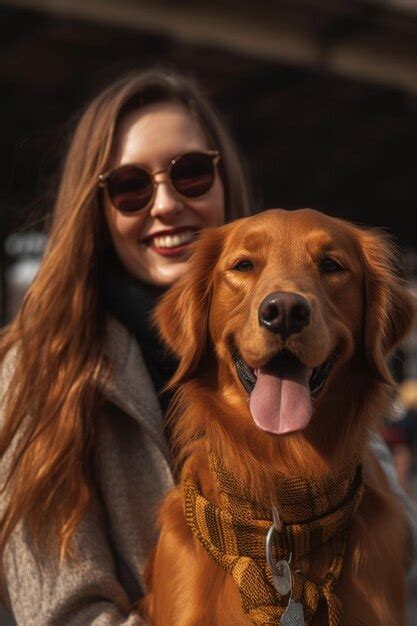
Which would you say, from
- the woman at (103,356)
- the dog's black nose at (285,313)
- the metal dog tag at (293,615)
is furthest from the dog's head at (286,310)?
the metal dog tag at (293,615)

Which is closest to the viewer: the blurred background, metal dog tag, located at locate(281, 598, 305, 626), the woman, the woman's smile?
metal dog tag, located at locate(281, 598, 305, 626)

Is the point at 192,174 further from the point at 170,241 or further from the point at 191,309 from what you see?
the point at 191,309

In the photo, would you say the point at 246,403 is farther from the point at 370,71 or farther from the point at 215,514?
the point at 370,71

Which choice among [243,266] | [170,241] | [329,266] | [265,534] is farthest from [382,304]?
[170,241]

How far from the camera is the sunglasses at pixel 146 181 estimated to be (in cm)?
338

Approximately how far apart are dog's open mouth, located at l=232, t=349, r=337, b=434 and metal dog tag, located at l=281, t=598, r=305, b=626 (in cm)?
44

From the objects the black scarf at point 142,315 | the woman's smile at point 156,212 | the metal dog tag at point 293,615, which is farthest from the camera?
the woman's smile at point 156,212

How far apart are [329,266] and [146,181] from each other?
2.85 ft

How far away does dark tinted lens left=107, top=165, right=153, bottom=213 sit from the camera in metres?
3.37

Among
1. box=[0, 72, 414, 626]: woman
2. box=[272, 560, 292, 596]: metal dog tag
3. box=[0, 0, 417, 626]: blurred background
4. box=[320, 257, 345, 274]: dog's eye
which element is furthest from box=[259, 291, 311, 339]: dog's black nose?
box=[0, 0, 417, 626]: blurred background

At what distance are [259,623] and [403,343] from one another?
968mm

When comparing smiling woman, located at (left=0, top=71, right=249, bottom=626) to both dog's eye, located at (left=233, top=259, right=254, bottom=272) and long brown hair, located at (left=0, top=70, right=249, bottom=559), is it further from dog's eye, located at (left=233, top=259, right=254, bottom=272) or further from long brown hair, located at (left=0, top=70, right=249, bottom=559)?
dog's eye, located at (left=233, top=259, right=254, bottom=272)

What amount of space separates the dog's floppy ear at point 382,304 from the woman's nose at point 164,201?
722mm

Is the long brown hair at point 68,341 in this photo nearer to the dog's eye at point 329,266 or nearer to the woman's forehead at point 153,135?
the woman's forehead at point 153,135
